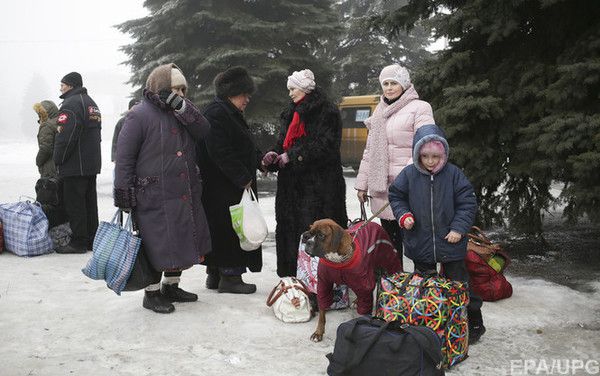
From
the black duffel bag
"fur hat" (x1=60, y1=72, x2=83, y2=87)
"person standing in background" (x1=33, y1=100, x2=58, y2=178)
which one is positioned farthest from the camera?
"person standing in background" (x1=33, y1=100, x2=58, y2=178)

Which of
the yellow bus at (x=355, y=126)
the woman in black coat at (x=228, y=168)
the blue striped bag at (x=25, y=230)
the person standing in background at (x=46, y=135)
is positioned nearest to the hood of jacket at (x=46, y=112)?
the person standing in background at (x=46, y=135)

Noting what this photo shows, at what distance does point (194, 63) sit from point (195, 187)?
10.1 metres

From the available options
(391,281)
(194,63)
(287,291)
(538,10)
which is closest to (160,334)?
(287,291)

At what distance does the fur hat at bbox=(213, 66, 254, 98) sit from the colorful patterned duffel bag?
232cm

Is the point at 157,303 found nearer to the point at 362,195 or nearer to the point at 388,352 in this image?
the point at 362,195

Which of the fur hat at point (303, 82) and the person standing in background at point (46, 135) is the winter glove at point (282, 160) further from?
the person standing in background at point (46, 135)

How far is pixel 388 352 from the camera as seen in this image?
3.11 m

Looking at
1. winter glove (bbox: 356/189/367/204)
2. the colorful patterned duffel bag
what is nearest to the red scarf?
winter glove (bbox: 356/189/367/204)

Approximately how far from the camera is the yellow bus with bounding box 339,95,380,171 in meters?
17.2

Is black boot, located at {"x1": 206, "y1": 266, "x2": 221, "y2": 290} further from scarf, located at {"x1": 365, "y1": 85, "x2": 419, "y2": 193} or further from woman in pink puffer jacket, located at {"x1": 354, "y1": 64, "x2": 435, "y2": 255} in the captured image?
scarf, located at {"x1": 365, "y1": 85, "x2": 419, "y2": 193}

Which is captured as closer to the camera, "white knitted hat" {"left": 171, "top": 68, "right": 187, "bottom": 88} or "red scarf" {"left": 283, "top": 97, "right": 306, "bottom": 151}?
"white knitted hat" {"left": 171, "top": 68, "right": 187, "bottom": 88}

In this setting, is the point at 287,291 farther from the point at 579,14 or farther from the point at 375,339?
the point at 579,14

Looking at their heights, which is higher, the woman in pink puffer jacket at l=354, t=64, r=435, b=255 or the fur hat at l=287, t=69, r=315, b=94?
the fur hat at l=287, t=69, r=315, b=94

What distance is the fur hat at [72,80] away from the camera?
23.1 ft
